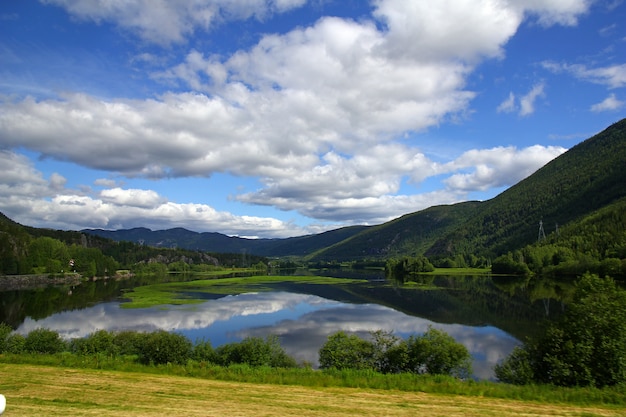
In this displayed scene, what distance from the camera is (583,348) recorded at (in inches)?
874

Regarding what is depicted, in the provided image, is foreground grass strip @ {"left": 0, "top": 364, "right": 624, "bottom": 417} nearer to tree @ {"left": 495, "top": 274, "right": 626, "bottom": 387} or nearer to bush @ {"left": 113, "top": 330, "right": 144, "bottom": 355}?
tree @ {"left": 495, "top": 274, "right": 626, "bottom": 387}

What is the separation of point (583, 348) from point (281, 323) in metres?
39.7

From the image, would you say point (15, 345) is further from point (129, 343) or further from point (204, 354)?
point (204, 354)

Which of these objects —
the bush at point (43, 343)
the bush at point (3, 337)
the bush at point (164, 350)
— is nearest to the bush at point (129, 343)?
the bush at point (164, 350)

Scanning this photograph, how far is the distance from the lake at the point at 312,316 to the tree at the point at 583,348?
6210mm

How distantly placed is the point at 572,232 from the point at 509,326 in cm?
13533

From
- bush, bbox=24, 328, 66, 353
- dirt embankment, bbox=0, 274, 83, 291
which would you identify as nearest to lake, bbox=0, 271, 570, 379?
bush, bbox=24, 328, 66, 353

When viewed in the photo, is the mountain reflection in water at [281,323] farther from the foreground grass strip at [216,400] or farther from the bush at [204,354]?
the foreground grass strip at [216,400]

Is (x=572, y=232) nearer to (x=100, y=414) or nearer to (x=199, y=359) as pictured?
(x=199, y=359)

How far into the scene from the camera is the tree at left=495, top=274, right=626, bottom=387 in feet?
70.7

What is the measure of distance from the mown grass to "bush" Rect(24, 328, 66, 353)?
4021 mm

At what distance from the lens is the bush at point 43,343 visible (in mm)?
30109

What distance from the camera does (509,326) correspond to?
52.8m

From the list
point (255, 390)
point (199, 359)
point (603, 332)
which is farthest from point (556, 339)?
point (199, 359)
